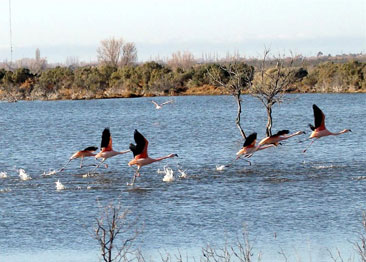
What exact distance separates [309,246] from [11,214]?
20.4ft

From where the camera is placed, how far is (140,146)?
53.6 feet

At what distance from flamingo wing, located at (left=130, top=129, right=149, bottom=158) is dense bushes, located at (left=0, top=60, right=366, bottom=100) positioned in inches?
1965


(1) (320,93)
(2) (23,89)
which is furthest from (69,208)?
(2) (23,89)

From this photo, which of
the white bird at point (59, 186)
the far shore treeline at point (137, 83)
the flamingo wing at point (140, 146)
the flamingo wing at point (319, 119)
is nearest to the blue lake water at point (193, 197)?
the white bird at point (59, 186)

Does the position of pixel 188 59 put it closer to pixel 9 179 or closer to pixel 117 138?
pixel 117 138

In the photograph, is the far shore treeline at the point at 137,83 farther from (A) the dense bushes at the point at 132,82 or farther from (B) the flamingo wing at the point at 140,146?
(B) the flamingo wing at the point at 140,146

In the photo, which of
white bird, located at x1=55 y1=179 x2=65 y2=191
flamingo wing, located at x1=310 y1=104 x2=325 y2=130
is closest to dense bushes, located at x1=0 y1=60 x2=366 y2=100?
flamingo wing, located at x1=310 y1=104 x2=325 y2=130

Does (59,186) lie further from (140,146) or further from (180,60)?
(180,60)

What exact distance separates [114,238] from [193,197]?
5.01m

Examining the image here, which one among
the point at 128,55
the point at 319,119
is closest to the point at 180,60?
the point at 128,55

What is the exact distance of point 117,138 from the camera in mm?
33125

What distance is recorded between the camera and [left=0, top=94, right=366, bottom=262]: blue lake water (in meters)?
11.8

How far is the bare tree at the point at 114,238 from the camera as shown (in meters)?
7.79

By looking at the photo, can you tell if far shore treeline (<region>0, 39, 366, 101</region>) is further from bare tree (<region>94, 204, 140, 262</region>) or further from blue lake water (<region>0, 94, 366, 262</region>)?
bare tree (<region>94, 204, 140, 262</region>)
